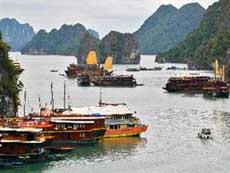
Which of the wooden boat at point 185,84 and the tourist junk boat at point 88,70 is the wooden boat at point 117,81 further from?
the tourist junk boat at point 88,70

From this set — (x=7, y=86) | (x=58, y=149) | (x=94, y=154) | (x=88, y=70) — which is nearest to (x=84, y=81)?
(x=88, y=70)

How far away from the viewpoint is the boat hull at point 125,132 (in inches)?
2217

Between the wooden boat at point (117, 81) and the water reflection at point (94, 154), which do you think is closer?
the water reflection at point (94, 154)

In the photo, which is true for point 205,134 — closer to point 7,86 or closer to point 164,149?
point 164,149

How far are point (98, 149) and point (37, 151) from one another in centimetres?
705

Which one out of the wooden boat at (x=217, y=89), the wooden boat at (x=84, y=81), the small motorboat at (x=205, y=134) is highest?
the wooden boat at (x=84, y=81)

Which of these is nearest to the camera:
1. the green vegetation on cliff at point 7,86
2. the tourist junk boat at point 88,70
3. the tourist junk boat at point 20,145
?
the tourist junk boat at point 20,145

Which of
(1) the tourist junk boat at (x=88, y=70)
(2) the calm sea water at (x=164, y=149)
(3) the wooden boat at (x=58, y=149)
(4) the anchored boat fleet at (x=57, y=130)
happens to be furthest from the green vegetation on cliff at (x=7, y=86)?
(1) the tourist junk boat at (x=88, y=70)

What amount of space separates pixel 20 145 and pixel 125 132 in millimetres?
14292

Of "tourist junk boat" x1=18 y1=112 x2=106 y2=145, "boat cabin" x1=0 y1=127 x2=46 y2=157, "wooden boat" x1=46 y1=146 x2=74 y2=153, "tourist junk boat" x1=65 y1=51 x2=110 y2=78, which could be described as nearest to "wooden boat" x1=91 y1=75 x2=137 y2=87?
"tourist junk boat" x1=65 y1=51 x2=110 y2=78

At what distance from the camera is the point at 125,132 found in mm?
57250

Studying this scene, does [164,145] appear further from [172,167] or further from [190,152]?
[172,167]

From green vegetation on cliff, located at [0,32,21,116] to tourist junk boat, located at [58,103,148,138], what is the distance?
526 centimetres

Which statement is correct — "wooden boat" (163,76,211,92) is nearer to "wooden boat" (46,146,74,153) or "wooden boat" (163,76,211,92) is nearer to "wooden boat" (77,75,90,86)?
"wooden boat" (77,75,90,86)
